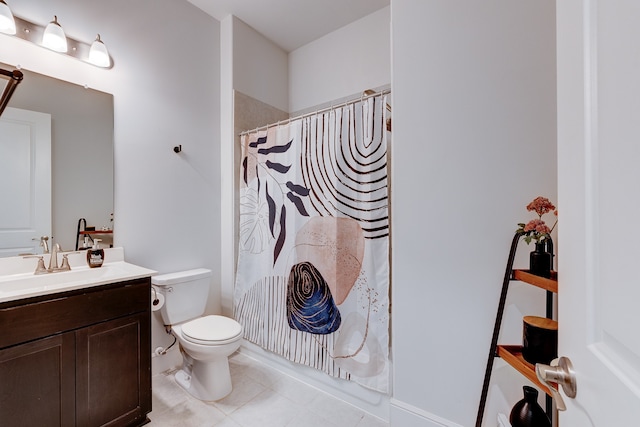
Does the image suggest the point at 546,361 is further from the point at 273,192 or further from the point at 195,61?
the point at 195,61

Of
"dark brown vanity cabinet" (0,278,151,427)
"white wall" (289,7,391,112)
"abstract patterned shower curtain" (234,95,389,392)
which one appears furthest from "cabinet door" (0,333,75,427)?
"white wall" (289,7,391,112)

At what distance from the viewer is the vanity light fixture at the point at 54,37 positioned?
5.04 ft

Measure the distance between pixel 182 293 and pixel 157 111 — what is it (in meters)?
1.34

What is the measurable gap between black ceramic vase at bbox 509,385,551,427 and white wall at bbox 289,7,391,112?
2.15m

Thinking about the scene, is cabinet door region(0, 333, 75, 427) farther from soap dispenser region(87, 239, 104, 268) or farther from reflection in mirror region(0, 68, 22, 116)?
reflection in mirror region(0, 68, 22, 116)

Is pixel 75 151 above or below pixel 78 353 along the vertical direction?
above

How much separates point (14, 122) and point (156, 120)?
733 mm

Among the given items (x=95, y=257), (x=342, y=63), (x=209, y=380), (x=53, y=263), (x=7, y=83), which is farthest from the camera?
(x=342, y=63)

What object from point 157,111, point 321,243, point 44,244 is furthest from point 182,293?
point 157,111

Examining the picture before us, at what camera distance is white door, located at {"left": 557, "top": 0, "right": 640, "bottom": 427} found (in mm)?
341

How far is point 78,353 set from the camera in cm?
130

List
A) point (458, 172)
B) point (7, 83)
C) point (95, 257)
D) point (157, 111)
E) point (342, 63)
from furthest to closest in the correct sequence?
point (342, 63), point (157, 111), point (95, 257), point (7, 83), point (458, 172)

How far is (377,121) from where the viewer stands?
1648 millimetres

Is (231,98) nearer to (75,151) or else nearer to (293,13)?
(293,13)
